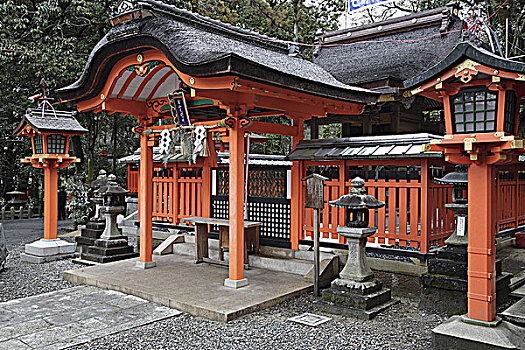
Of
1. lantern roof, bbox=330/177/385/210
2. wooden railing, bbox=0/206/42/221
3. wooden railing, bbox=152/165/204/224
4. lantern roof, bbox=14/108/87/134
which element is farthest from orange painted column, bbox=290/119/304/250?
wooden railing, bbox=0/206/42/221

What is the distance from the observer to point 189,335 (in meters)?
5.10

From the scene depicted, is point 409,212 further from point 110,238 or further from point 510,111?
Answer: point 110,238

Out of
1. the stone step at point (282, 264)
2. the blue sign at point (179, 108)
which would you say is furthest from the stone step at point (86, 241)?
A: the blue sign at point (179, 108)

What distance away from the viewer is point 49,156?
32.7 feet

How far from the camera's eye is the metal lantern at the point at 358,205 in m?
5.98

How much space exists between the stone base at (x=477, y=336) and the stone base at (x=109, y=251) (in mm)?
6929

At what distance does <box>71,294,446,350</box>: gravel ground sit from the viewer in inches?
189

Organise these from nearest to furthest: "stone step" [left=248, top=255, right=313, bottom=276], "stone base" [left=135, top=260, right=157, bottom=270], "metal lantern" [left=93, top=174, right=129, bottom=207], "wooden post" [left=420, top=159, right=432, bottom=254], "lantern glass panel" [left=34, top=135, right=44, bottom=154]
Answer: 1. "wooden post" [left=420, top=159, right=432, bottom=254]
2. "stone step" [left=248, top=255, right=313, bottom=276]
3. "stone base" [left=135, top=260, right=157, bottom=270]
4. "metal lantern" [left=93, top=174, right=129, bottom=207]
5. "lantern glass panel" [left=34, top=135, right=44, bottom=154]

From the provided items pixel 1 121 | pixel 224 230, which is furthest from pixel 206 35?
pixel 1 121

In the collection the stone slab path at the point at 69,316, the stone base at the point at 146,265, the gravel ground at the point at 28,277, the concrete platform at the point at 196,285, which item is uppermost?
the stone base at the point at 146,265

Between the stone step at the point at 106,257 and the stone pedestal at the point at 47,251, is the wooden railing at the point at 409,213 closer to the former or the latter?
the stone step at the point at 106,257

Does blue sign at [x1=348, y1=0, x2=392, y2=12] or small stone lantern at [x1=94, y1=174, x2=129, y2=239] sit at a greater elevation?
blue sign at [x1=348, y1=0, x2=392, y2=12]

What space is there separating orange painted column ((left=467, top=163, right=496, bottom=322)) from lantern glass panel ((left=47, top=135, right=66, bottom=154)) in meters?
9.12

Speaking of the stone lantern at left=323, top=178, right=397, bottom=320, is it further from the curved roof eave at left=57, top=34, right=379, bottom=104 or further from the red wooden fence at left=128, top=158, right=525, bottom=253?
the curved roof eave at left=57, top=34, right=379, bottom=104
